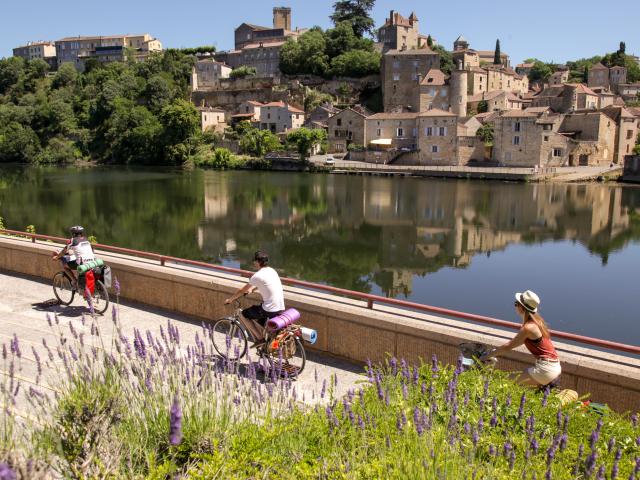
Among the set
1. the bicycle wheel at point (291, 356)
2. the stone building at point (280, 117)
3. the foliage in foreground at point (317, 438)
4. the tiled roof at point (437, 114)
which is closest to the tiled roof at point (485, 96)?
the tiled roof at point (437, 114)

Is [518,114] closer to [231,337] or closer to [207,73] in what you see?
[207,73]

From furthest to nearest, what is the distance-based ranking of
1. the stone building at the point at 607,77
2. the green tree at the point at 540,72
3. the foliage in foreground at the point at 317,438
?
1. the green tree at the point at 540,72
2. the stone building at the point at 607,77
3. the foliage in foreground at the point at 317,438

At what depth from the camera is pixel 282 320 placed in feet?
20.8

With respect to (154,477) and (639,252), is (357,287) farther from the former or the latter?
(154,477)

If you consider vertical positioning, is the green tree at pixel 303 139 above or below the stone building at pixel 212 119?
below

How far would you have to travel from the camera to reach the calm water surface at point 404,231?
20531 mm

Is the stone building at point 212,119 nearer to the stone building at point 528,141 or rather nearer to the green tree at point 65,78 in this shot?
the green tree at point 65,78

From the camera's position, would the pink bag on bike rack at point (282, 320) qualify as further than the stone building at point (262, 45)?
No

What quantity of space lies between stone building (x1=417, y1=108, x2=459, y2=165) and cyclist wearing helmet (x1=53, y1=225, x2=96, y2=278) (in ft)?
205

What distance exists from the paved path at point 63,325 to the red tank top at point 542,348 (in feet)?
5.69

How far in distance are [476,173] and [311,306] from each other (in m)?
57.5

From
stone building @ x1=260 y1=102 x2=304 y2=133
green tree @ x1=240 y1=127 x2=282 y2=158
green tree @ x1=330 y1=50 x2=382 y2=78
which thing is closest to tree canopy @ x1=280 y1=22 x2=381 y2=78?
green tree @ x1=330 y1=50 x2=382 y2=78

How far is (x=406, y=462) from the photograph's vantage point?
340 cm

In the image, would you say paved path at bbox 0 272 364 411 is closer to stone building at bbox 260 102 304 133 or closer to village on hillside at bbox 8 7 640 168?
village on hillside at bbox 8 7 640 168
